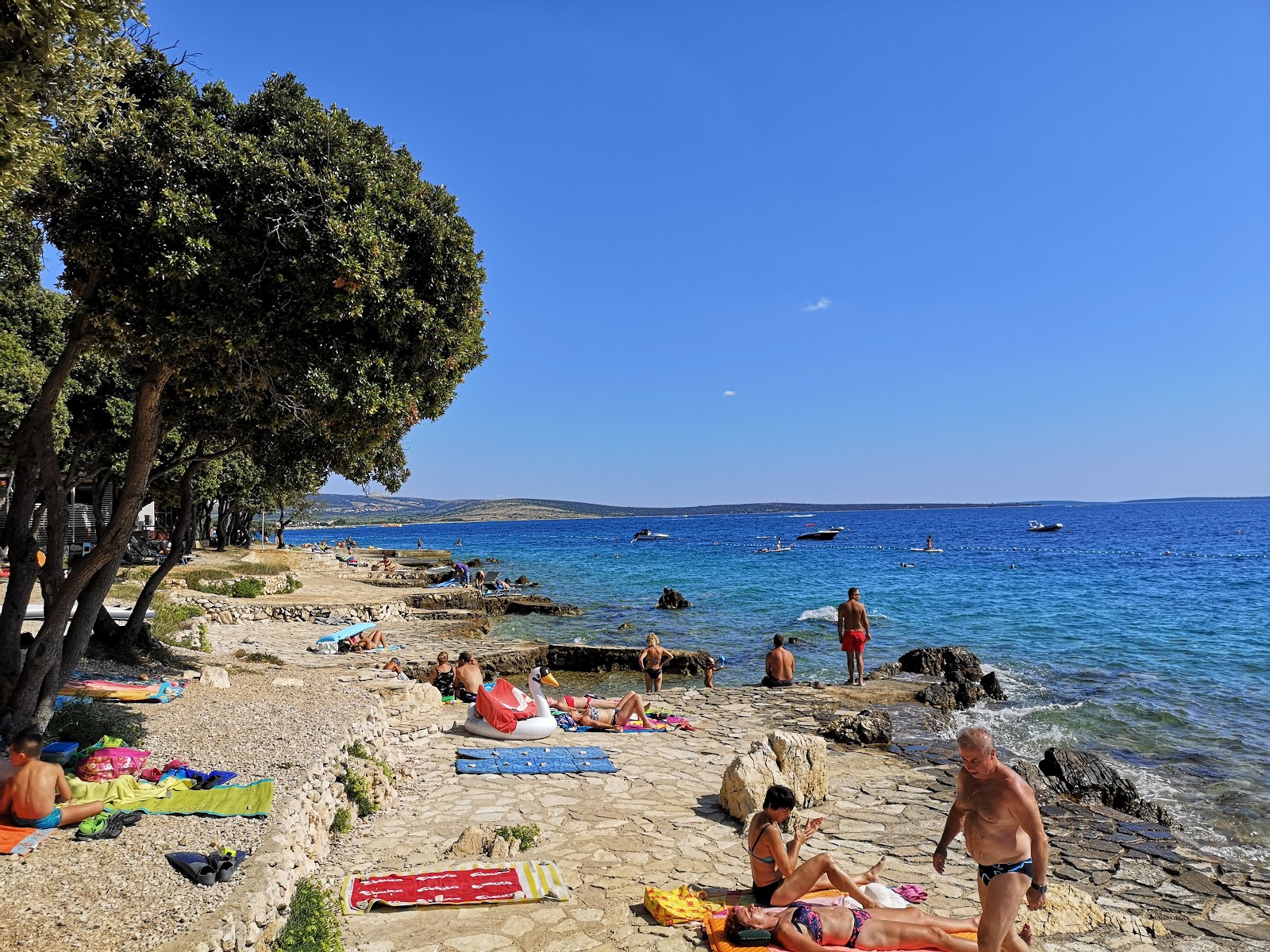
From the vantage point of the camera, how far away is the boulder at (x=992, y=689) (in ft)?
59.3

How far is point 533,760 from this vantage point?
431 inches

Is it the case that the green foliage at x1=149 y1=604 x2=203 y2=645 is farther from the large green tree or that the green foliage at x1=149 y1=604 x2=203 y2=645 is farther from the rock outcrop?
the rock outcrop

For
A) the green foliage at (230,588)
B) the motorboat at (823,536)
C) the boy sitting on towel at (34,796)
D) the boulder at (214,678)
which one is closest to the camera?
the boy sitting on towel at (34,796)

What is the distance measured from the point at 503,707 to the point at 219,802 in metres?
5.58

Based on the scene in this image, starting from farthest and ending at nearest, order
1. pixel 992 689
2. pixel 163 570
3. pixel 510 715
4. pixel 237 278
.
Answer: pixel 992 689
pixel 163 570
pixel 510 715
pixel 237 278

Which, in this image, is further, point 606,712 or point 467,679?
point 467,679

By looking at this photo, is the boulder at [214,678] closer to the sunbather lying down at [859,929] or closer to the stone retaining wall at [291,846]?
the stone retaining wall at [291,846]

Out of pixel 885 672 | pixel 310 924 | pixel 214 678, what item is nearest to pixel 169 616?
pixel 214 678

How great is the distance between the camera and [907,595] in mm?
40125

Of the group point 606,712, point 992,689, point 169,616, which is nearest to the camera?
point 606,712

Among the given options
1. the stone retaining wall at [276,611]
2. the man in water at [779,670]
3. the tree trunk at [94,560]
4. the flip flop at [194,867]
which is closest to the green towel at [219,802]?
the flip flop at [194,867]

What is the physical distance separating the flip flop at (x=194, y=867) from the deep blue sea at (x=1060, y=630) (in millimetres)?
11559

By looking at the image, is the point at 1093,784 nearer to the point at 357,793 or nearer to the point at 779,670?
the point at 779,670

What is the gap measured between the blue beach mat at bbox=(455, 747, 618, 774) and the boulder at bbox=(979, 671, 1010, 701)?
11.2 metres
